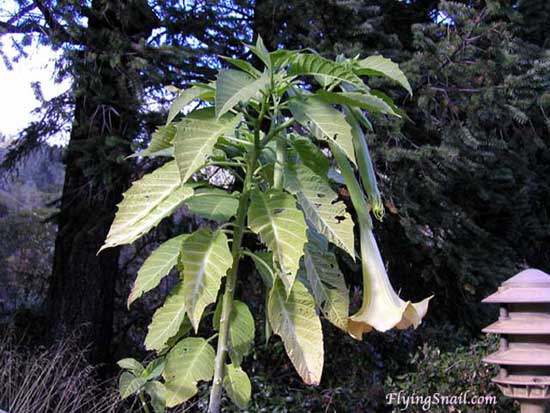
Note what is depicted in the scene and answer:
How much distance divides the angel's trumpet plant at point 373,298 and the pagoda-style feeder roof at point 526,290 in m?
1.57

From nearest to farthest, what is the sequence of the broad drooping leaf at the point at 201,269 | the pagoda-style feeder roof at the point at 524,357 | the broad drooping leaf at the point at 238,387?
→ 1. the broad drooping leaf at the point at 201,269
2. the broad drooping leaf at the point at 238,387
3. the pagoda-style feeder roof at the point at 524,357

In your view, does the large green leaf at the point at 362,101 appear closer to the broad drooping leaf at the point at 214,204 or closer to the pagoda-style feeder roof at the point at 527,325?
the broad drooping leaf at the point at 214,204

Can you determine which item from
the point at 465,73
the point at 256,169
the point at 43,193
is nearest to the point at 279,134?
the point at 256,169

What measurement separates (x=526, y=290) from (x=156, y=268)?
1797 millimetres

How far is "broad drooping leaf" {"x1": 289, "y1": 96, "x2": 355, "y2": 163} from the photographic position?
1151 millimetres

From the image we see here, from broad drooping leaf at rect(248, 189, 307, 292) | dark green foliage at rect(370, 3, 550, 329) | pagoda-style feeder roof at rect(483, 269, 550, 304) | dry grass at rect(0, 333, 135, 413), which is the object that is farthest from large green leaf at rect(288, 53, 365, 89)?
dry grass at rect(0, 333, 135, 413)

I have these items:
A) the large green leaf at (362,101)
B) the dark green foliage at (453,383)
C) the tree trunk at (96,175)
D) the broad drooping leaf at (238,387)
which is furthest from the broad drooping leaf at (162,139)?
the dark green foliage at (453,383)

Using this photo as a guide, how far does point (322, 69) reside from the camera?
1.25m

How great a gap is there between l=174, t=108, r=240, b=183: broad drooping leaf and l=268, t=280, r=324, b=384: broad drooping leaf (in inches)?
12.8

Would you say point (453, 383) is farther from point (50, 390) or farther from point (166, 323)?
point (166, 323)

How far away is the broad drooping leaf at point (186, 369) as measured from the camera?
1347mm

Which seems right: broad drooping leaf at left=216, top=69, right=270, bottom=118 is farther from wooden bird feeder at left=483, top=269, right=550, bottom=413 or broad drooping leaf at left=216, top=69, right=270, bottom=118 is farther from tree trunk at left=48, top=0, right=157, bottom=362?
tree trunk at left=48, top=0, right=157, bottom=362

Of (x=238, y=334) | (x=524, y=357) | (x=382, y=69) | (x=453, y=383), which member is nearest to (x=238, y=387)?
(x=238, y=334)

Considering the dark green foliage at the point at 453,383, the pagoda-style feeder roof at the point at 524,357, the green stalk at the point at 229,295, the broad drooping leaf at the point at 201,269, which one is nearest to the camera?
the broad drooping leaf at the point at 201,269
